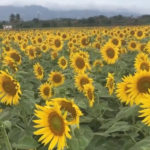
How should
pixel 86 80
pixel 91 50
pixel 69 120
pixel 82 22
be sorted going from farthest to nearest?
1. pixel 82 22
2. pixel 91 50
3. pixel 86 80
4. pixel 69 120

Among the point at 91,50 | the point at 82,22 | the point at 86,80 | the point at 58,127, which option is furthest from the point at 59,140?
the point at 82,22

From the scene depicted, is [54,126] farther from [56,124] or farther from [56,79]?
[56,79]

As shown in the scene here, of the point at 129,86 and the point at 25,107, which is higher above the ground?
the point at 129,86

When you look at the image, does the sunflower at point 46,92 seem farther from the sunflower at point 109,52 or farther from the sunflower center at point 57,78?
the sunflower at point 109,52

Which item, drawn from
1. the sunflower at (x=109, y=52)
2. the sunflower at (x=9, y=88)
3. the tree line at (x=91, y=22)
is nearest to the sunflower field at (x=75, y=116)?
the sunflower at (x=9, y=88)

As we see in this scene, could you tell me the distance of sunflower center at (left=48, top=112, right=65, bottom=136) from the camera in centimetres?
250

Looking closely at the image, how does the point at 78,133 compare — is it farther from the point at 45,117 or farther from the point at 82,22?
the point at 82,22

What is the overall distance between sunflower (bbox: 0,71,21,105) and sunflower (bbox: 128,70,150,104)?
3.30 feet

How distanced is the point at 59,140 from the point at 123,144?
1034 millimetres

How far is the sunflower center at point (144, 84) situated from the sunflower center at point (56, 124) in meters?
0.98

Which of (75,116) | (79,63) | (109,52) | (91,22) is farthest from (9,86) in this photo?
(91,22)

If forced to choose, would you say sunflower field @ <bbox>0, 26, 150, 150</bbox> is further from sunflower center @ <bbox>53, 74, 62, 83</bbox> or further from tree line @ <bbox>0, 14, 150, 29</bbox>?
tree line @ <bbox>0, 14, 150, 29</bbox>

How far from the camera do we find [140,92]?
10.8 feet

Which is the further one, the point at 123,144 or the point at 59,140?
the point at 123,144
